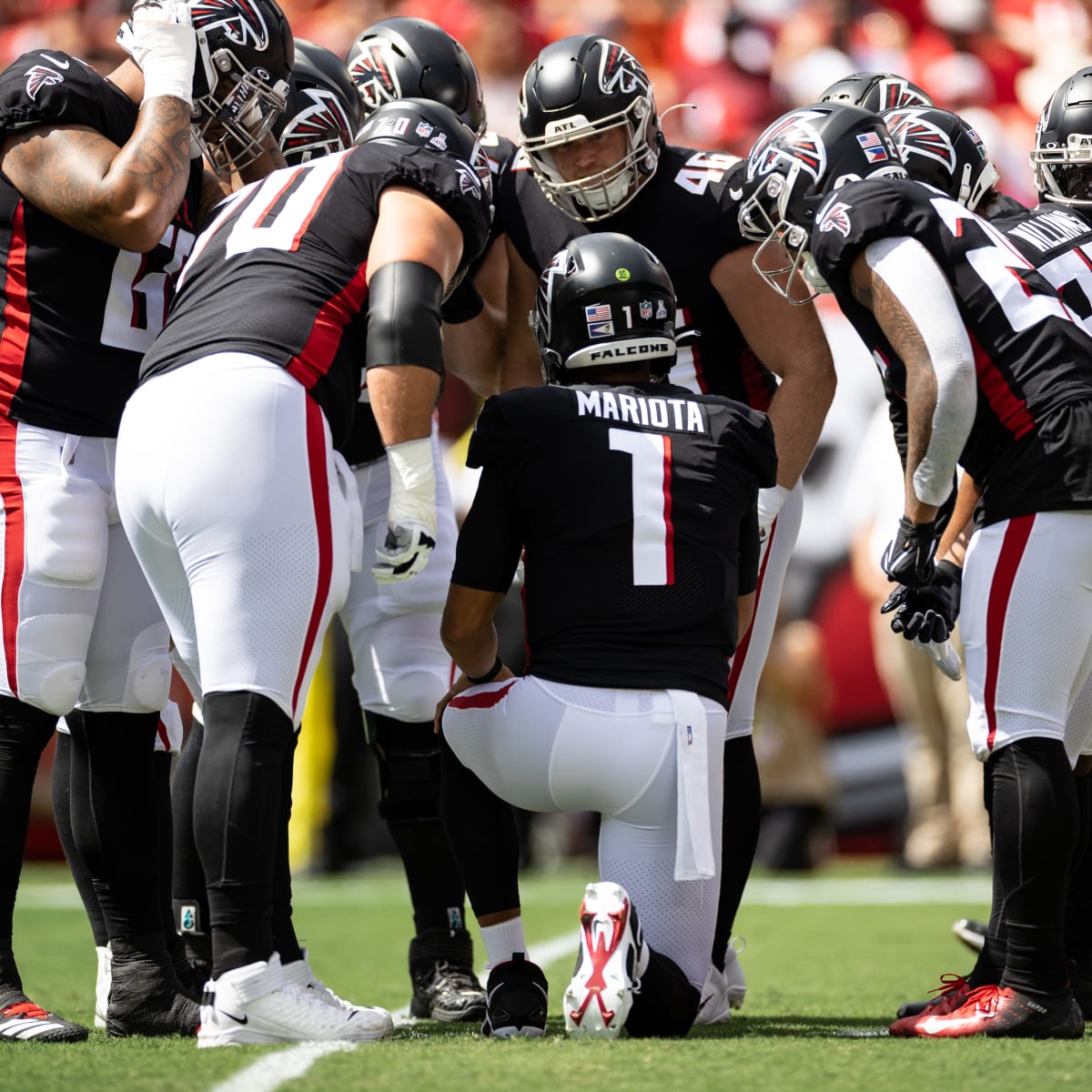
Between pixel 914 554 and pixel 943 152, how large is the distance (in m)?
1.05

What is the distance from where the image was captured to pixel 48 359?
11.5 feet

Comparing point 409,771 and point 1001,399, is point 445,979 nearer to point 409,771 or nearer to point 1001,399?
point 409,771

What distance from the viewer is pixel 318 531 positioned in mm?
3053

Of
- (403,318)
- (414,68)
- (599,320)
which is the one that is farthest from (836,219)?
(414,68)

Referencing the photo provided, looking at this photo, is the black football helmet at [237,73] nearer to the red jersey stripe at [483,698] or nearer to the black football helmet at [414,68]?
the black football helmet at [414,68]

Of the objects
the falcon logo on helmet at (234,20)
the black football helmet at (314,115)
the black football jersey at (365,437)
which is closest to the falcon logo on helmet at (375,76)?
the black football helmet at (314,115)

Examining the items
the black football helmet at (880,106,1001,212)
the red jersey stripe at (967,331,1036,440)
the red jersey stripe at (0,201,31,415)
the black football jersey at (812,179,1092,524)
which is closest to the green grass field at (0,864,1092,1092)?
the black football jersey at (812,179,1092,524)

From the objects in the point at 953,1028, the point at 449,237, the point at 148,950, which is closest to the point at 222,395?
the point at 449,237

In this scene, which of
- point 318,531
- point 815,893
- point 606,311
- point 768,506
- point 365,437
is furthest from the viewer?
point 815,893

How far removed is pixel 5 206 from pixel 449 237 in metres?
1.00

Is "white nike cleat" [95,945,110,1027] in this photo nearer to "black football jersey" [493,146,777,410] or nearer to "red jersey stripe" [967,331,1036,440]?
Result: "black football jersey" [493,146,777,410]

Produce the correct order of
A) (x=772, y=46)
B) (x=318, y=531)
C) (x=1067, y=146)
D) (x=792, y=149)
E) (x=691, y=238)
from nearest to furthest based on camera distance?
1. (x=318, y=531)
2. (x=792, y=149)
3. (x=691, y=238)
4. (x=1067, y=146)
5. (x=772, y=46)

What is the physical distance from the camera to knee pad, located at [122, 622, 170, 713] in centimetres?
354

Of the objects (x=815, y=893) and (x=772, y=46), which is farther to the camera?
(x=772, y=46)
